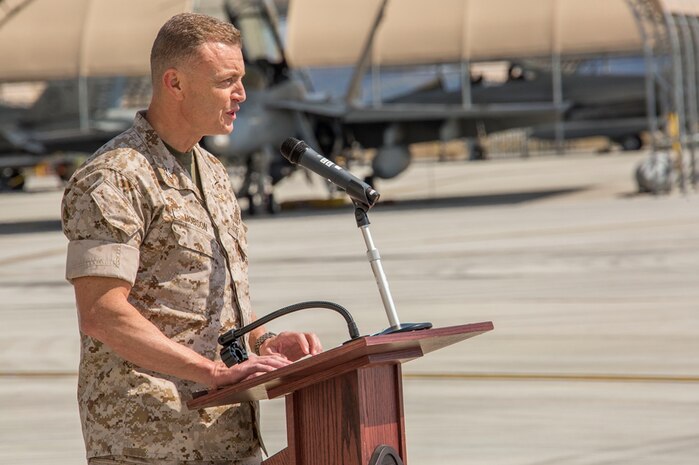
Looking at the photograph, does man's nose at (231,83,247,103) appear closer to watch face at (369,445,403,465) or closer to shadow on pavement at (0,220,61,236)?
watch face at (369,445,403,465)

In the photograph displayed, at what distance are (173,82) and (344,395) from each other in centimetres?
93

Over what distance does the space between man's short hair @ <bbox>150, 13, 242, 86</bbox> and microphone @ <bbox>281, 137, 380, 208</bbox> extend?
345mm

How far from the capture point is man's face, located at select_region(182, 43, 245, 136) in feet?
10.3

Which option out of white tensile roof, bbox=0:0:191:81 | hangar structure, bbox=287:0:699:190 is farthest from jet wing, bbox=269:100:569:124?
white tensile roof, bbox=0:0:191:81

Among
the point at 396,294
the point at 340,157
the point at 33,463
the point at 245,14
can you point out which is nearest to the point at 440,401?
the point at 33,463

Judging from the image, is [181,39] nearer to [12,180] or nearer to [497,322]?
[497,322]

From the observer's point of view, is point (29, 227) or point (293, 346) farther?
point (29, 227)

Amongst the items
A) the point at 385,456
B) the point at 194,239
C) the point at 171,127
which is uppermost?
the point at 171,127

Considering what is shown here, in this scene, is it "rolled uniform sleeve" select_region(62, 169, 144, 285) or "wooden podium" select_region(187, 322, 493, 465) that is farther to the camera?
"rolled uniform sleeve" select_region(62, 169, 144, 285)

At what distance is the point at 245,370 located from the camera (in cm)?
298

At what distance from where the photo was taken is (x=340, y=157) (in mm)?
32969

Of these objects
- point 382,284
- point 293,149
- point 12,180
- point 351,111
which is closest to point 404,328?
point 382,284

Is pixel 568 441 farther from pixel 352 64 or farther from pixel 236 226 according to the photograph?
pixel 352 64

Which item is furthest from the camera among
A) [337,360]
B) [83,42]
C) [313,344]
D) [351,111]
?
[83,42]
